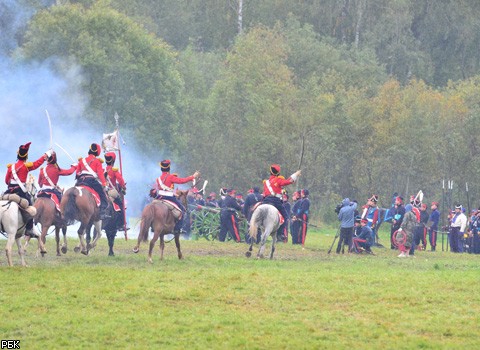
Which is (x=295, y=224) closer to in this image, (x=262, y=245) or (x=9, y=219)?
(x=262, y=245)

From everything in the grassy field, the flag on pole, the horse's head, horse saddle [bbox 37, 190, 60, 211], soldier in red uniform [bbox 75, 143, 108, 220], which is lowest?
the grassy field

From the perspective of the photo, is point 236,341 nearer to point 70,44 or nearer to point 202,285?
Result: point 202,285

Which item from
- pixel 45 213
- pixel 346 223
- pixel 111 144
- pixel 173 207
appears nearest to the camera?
pixel 173 207

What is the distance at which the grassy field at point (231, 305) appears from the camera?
56.3ft

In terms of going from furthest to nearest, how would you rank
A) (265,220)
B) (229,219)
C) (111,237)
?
(229,219) → (265,220) → (111,237)

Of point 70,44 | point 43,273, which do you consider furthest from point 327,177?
point 43,273

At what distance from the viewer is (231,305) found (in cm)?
2016

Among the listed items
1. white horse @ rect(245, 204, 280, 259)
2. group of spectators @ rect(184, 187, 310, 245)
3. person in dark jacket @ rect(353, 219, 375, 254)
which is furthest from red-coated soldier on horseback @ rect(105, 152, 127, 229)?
person in dark jacket @ rect(353, 219, 375, 254)

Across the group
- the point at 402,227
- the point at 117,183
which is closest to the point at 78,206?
the point at 117,183

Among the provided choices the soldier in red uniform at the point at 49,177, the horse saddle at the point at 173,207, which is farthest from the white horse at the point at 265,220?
the soldier in red uniform at the point at 49,177

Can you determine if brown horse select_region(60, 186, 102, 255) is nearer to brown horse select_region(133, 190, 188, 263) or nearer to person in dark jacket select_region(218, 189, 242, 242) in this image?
brown horse select_region(133, 190, 188, 263)

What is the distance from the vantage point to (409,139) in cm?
6172

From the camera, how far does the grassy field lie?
56.3 ft

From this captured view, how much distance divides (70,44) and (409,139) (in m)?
18.4
